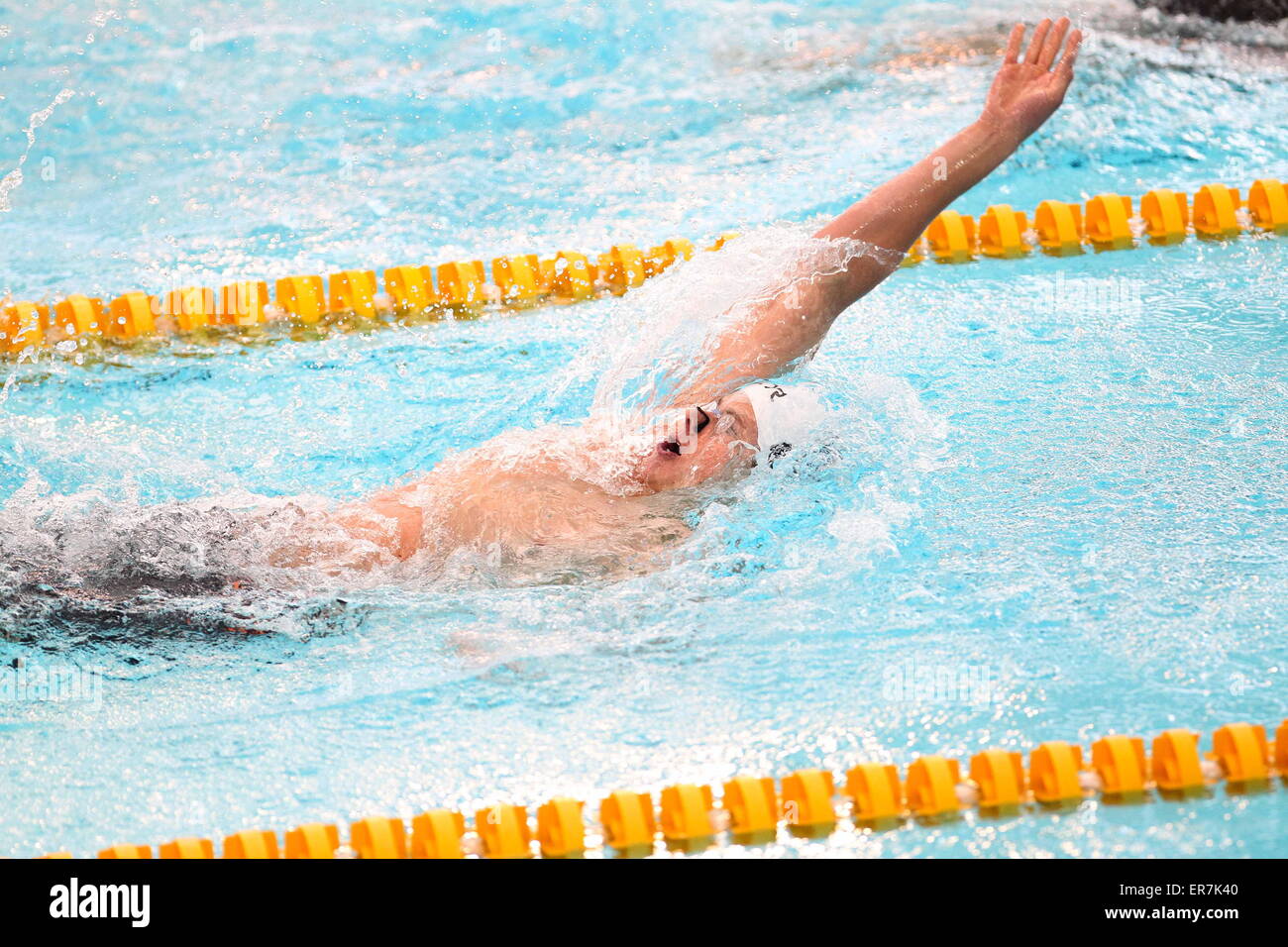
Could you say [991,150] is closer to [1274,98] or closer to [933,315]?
[933,315]

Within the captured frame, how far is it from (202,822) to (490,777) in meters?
0.51

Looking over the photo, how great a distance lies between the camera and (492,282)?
4.49m

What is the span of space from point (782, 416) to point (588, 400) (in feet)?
3.38

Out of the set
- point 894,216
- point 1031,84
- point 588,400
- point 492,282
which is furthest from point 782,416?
point 492,282

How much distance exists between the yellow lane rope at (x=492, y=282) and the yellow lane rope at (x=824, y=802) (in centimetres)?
237

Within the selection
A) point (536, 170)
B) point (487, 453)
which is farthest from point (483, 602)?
point (536, 170)

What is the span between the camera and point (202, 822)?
2369mm

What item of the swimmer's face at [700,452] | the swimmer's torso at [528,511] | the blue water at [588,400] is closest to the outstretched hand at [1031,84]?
the blue water at [588,400]

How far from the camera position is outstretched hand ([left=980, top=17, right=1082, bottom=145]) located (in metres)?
2.84

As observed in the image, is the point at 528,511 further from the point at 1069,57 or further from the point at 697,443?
the point at 1069,57

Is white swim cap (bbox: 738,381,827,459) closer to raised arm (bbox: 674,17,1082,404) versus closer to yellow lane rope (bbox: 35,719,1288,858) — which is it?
raised arm (bbox: 674,17,1082,404)

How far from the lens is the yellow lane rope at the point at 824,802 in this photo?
2.24 m

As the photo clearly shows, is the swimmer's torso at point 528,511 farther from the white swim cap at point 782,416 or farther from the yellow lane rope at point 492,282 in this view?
the yellow lane rope at point 492,282

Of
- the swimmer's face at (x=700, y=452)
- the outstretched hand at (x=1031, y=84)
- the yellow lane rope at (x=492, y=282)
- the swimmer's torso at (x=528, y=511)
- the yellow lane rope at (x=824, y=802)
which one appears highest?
the outstretched hand at (x=1031, y=84)
